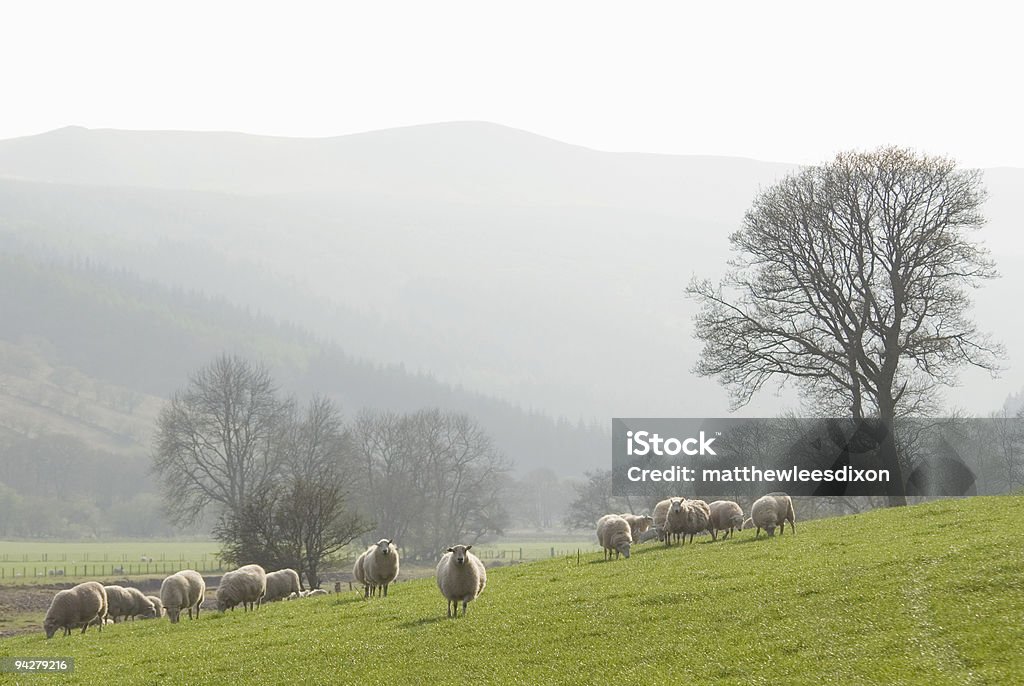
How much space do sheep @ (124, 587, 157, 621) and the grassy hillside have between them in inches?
476

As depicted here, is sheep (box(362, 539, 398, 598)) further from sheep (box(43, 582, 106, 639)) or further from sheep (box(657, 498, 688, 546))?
sheep (box(657, 498, 688, 546))

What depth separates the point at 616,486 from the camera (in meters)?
94.6

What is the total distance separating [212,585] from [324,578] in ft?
31.2

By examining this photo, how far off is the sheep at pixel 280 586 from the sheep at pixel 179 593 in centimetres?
808

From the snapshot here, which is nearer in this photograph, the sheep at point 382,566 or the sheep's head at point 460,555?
the sheep's head at point 460,555

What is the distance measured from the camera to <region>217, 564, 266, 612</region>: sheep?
125 ft

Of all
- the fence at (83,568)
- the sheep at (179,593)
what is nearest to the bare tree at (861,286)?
the sheep at (179,593)

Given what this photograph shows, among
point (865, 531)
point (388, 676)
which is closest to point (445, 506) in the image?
point (865, 531)

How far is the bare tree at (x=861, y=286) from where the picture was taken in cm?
4759

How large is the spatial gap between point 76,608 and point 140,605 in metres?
10.4

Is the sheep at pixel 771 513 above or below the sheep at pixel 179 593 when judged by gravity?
above

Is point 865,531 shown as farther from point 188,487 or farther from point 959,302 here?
point 188,487

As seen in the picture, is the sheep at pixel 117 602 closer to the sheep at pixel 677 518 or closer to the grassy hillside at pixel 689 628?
the grassy hillside at pixel 689 628

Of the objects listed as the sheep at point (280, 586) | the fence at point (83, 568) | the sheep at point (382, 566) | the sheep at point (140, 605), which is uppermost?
the sheep at point (382, 566)
